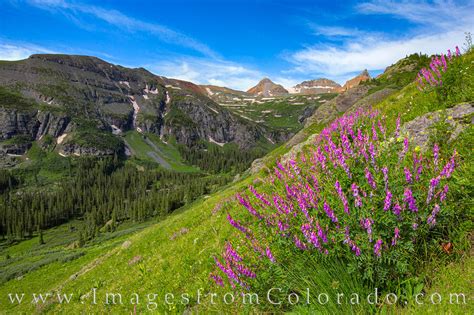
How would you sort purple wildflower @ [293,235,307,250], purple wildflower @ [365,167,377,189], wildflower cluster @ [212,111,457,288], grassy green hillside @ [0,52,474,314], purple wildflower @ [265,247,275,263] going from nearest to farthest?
wildflower cluster @ [212,111,457,288] → grassy green hillside @ [0,52,474,314] → purple wildflower @ [365,167,377,189] → purple wildflower @ [293,235,307,250] → purple wildflower @ [265,247,275,263]

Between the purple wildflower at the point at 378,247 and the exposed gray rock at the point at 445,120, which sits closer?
the purple wildflower at the point at 378,247

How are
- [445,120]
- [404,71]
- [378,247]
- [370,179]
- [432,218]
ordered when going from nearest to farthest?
[378,247] < [432,218] < [370,179] < [445,120] < [404,71]

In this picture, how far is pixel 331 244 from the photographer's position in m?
4.39

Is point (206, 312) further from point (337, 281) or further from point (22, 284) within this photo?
point (22, 284)

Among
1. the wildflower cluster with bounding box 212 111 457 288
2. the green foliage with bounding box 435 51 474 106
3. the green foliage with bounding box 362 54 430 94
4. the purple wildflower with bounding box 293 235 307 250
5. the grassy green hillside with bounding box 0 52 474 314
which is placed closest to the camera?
the wildflower cluster with bounding box 212 111 457 288

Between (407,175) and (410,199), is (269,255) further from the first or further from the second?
(407,175)

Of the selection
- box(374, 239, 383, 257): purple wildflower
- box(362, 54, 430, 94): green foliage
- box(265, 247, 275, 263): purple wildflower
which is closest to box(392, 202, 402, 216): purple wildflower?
box(374, 239, 383, 257): purple wildflower

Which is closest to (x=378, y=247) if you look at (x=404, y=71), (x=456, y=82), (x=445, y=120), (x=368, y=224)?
(x=368, y=224)

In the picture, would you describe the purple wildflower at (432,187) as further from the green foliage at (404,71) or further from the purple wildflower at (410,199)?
the green foliage at (404,71)

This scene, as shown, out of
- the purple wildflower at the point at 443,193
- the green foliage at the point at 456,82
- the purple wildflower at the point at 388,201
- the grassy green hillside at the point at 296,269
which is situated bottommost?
the grassy green hillside at the point at 296,269

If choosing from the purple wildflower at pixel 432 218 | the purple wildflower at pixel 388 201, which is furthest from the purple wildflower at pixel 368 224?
the purple wildflower at pixel 432 218

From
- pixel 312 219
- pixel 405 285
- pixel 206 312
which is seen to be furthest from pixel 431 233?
pixel 206 312

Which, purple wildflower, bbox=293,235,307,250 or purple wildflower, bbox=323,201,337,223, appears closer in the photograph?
purple wildflower, bbox=323,201,337,223

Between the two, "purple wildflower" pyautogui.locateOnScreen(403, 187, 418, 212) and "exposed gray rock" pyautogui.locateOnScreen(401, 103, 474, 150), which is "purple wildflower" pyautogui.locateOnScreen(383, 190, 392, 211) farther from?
"exposed gray rock" pyautogui.locateOnScreen(401, 103, 474, 150)
